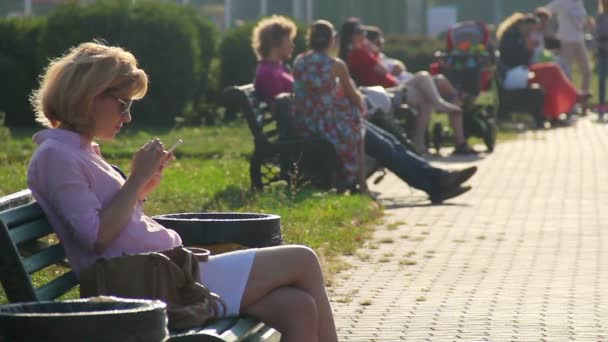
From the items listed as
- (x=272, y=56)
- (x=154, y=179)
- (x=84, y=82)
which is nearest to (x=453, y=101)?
(x=272, y=56)

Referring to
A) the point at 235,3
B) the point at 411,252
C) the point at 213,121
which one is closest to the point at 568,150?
the point at 213,121

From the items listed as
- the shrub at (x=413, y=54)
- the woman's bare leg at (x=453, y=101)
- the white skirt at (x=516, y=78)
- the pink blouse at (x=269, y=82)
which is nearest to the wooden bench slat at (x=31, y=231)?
the pink blouse at (x=269, y=82)

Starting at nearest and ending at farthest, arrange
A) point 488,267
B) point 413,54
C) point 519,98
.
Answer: point 488,267
point 519,98
point 413,54

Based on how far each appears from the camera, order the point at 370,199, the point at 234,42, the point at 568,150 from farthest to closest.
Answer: the point at 234,42, the point at 568,150, the point at 370,199

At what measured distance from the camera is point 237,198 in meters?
12.2

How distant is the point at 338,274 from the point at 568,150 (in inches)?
420

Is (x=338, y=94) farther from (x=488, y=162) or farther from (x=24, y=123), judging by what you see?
(x=24, y=123)

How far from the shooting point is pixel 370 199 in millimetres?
12945

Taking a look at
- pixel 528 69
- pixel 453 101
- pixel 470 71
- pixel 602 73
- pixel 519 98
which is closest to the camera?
pixel 453 101

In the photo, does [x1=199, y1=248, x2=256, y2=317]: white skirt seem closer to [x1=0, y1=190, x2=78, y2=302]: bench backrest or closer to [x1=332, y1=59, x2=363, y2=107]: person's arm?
[x1=0, y1=190, x2=78, y2=302]: bench backrest

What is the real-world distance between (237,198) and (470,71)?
826 cm

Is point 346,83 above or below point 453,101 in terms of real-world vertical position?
above

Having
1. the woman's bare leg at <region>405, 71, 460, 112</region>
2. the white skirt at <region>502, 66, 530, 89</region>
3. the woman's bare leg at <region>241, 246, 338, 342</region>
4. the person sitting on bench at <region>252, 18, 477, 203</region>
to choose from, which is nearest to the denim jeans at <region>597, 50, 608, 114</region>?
the white skirt at <region>502, 66, 530, 89</region>

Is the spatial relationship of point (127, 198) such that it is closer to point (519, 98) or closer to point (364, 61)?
point (364, 61)
